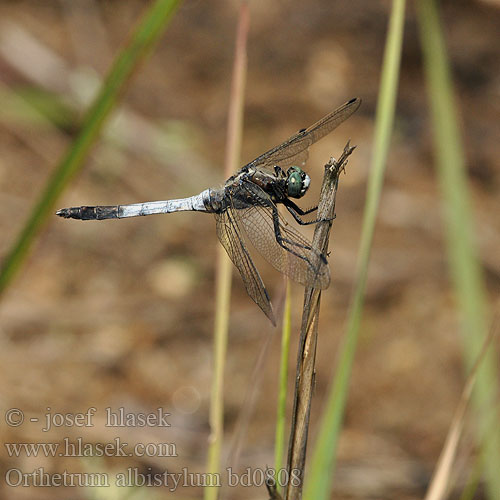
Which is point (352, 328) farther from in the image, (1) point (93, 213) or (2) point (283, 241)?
(1) point (93, 213)

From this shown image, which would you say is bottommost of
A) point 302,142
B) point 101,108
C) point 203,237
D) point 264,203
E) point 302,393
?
point 302,393

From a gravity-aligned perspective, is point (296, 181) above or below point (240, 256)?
above

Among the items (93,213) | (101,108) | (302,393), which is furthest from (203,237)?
(302,393)

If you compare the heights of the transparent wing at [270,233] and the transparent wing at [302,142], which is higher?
the transparent wing at [302,142]

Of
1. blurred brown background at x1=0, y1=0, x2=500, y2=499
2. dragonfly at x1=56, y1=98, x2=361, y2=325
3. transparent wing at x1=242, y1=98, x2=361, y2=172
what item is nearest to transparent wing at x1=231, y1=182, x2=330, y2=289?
dragonfly at x1=56, y1=98, x2=361, y2=325

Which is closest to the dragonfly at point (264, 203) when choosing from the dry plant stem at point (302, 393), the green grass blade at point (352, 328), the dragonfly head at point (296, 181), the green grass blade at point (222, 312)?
the dragonfly head at point (296, 181)

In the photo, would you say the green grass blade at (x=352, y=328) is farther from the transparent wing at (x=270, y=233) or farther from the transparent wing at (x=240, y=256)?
the transparent wing at (x=240, y=256)

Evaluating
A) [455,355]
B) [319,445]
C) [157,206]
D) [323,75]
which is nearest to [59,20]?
[323,75]

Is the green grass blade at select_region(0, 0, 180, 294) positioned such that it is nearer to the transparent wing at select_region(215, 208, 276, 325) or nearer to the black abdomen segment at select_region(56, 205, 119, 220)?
the transparent wing at select_region(215, 208, 276, 325)
